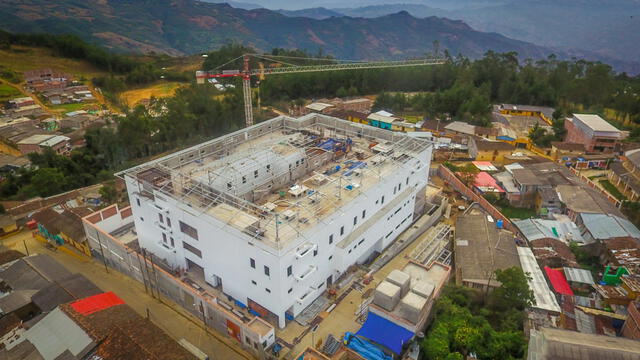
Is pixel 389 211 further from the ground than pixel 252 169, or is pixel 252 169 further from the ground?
pixel 252 169

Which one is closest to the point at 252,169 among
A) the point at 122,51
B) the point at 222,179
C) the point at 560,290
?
the point at 222,179

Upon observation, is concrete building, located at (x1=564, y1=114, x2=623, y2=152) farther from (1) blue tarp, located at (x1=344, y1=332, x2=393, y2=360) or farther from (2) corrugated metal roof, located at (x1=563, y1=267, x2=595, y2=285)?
(1) blue tarp, located at (x1=344, y1=332, x2=393, y2=360)

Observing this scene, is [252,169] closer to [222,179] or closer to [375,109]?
[222,179]

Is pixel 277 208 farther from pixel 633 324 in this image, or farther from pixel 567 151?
pixel 567 151

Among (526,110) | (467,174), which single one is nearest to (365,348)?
(467,174)

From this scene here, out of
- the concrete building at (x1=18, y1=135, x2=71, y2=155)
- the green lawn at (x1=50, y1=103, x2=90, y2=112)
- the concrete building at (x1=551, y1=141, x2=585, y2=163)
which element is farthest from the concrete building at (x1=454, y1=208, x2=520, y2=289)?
the green lawn at (x1=50, y1=103, x2=90, y2=112)

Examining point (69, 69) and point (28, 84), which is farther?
point (69, 69)
